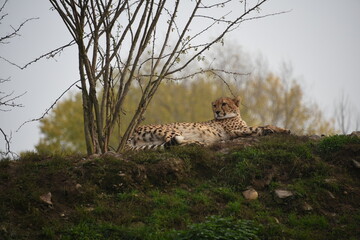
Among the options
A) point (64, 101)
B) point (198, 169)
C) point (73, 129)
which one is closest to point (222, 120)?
point (198, 169)

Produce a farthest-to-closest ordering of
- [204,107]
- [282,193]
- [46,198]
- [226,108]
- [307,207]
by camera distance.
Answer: [204,107], [226,108], [282,193], [307,207], [46,198]

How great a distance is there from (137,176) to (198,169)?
3.51 feet

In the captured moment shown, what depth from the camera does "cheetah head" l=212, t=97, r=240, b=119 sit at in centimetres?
1017

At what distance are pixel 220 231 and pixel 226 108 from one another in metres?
5.63

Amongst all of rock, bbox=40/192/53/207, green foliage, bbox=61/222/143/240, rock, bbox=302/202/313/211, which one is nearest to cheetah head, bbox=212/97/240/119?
rock, bbox=302/202/313/211

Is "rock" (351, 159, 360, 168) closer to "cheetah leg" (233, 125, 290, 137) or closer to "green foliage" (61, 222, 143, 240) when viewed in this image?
A: "cheetah leg" (233, 125, 290, 137)

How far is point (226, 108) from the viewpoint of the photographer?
10.2 m

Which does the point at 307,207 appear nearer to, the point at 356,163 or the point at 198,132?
the point at 356,163

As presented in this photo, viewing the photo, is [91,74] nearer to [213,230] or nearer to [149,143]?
[149,143]

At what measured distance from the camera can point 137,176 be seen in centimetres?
636

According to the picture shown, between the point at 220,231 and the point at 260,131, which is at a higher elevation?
the point at 260,131

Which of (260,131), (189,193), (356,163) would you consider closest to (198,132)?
(260,131)

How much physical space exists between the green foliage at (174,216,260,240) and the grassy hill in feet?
0.04

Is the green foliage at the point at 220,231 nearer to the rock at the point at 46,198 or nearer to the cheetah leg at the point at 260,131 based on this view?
the rock at the point at 46,198
